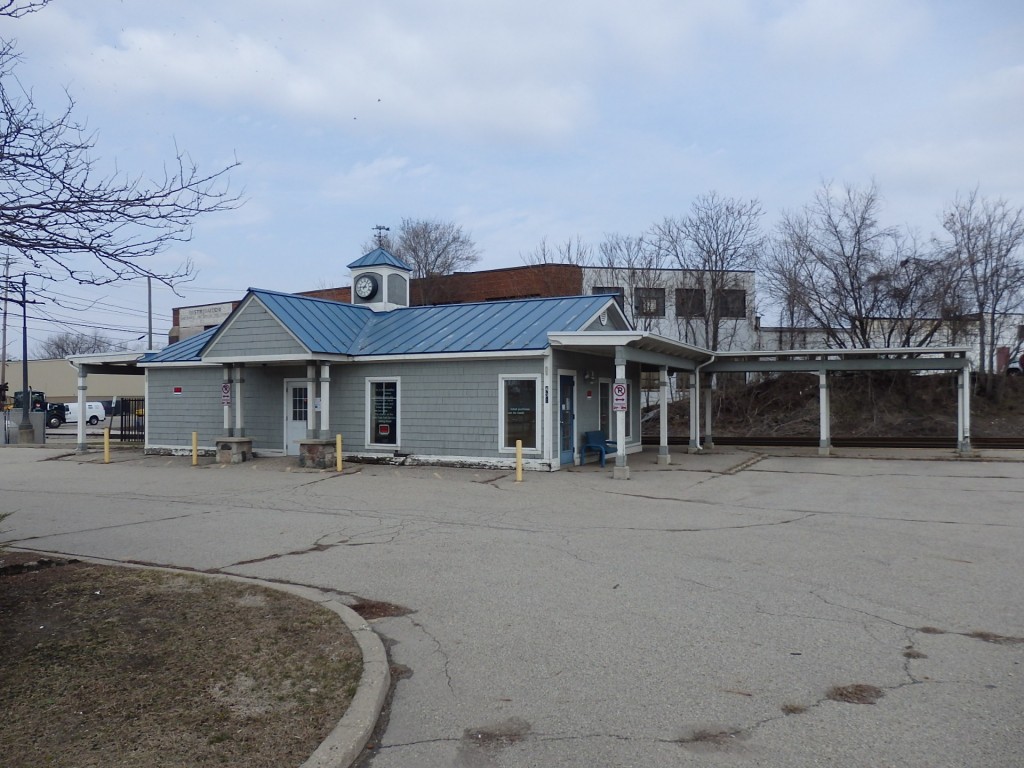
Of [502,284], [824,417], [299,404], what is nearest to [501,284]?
[502,284]

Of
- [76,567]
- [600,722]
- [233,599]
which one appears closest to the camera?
[600,722]

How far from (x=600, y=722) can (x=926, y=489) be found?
13093 millimetres

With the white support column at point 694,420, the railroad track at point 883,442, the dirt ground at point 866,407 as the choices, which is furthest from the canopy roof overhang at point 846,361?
the dirt ground at point 866,407

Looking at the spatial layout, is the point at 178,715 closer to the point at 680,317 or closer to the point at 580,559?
the point at 580,559

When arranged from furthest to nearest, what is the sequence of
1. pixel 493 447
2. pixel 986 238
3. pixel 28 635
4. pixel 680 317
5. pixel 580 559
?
pixel 680 317
pixel 986 238
pixel 493 447
pixel 580 559
pixel 28 635

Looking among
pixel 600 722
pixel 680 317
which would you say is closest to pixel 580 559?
pixel 600 722

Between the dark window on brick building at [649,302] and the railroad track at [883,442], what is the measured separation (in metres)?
9.85

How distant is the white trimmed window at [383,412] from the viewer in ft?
66.6

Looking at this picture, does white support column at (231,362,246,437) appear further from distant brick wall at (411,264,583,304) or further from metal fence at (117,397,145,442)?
distant brick wall at (411,264,583,304)

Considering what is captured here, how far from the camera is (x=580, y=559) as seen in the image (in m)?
8.97

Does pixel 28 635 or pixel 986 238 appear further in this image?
pixel 986 238

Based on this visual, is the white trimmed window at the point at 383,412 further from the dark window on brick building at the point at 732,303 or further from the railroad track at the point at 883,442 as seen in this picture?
the dark window on brick building at the point at 732,303

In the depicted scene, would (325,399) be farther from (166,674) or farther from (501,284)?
(501,284)

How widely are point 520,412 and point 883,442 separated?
45.4 feet
